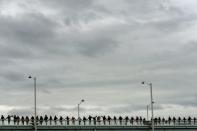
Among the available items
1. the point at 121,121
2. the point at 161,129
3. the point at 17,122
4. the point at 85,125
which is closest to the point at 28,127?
the point at 17,122

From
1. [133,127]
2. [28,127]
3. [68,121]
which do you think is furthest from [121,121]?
[28,127]

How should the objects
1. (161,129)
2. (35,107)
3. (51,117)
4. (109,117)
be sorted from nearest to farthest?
(35,107) < (51,117) < (109,117) < (161,129)

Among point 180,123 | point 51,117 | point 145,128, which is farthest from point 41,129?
point 180,123

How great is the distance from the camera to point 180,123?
131 m

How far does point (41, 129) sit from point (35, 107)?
771 centimetres

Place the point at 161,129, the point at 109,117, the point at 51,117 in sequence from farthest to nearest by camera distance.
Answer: the point at 161,129 < the point at 109,117 < the point at 51,117

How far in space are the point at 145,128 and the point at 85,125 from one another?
1343 cm

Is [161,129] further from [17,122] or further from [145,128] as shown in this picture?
[17,122]

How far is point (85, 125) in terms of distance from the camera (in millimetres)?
114562

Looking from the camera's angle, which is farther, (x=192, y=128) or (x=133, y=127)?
(x=192, y=128)

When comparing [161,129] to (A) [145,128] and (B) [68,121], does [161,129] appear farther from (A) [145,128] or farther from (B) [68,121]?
(B) [68,121]

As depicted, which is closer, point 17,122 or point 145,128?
point 17,122

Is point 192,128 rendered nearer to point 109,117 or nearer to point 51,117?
point 109,117

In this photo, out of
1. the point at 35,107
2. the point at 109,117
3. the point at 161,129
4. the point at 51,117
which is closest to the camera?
the point at 35,107
